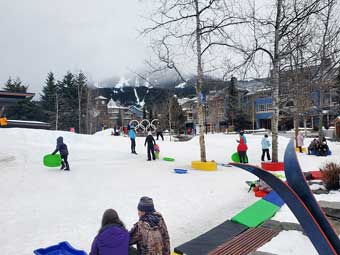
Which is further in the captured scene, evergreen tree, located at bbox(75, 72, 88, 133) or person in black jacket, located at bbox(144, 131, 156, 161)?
evergreen tree, located at bbox(75, 72, 88, 133)

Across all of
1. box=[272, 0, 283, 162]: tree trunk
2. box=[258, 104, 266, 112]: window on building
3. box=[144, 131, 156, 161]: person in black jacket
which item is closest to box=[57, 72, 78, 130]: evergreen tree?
box=[258, 104, 266, 112]: window on building

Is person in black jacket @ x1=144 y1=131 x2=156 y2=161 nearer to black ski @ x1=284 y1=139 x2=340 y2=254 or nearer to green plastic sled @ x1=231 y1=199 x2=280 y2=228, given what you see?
green plastic sled @ x1=231 y1=199 x2=280 y2=228

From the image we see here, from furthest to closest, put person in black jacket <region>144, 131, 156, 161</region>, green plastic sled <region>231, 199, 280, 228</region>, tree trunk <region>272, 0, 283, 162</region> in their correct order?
person in black jacket <region>144, 131, 156, 161</region> → tree trunk <region>272, 0, 283, 162</region> → green plastic sled <region>231, 199, 280, 228</region>

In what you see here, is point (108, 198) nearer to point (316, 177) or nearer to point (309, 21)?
point (316, 177)

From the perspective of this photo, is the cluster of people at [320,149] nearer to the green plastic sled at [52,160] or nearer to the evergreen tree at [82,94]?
the green plastic sled at [52,160]

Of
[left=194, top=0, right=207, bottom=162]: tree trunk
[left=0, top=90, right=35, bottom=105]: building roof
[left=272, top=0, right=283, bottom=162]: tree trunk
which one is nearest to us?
[left=272, top=0, right=283, bottom=162]: tree trunk

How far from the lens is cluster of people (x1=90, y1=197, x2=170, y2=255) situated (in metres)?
3.72

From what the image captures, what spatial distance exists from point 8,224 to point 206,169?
9.29 m

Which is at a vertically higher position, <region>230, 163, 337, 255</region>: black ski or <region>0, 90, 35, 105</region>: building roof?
<region>0, 90, 35, 105</region>: building roof

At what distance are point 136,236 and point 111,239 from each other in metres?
0.36

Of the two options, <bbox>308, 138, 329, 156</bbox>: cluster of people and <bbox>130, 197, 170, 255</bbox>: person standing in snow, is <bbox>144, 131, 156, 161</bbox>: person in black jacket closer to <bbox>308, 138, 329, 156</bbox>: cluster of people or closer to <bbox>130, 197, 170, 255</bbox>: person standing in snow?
<bbox>308, 138, 329, 156</bbox>: cluster of people

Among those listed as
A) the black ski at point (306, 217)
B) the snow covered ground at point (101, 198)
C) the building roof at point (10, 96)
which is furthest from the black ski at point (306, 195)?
the building roof at point (10, 96)

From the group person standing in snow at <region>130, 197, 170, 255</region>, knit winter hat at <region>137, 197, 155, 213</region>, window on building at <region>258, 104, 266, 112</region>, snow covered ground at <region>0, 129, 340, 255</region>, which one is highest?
window on building at <region>258, 104, 266, 112</region>

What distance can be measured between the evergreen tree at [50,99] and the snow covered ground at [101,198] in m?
44.0
